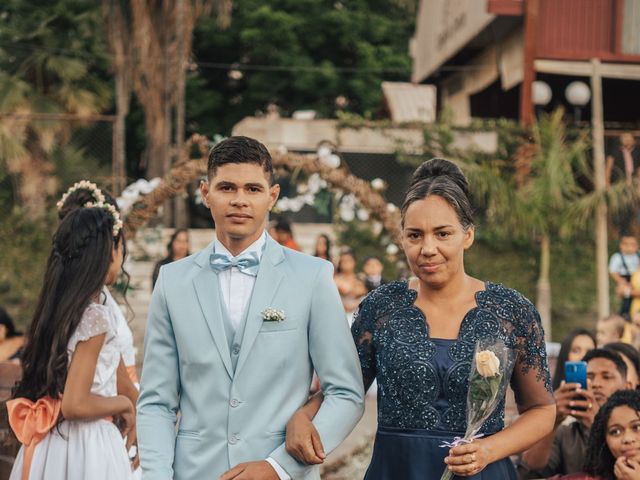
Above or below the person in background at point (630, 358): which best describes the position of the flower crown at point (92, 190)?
above

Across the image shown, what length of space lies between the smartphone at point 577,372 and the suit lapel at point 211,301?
1.91m

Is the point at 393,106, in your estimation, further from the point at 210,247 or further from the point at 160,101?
the point at 210,247

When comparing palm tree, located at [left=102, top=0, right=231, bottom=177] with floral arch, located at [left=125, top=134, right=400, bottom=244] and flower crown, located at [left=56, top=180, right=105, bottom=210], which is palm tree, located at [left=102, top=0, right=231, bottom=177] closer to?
floral arch, located at [left=125, top=134, right=400, bottom=244]

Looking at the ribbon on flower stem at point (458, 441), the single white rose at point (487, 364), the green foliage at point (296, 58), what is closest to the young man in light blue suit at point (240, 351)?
the ribbon on flower stem at point (458, 441)

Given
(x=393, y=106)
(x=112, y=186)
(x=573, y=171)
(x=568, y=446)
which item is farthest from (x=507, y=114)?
(x=568, y=446)

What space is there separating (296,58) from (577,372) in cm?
2379

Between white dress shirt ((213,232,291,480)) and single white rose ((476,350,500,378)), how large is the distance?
790 mm

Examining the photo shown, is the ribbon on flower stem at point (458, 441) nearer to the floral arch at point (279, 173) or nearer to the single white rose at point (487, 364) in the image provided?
the single white rose at point (487, 364)

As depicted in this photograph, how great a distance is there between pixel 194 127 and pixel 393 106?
7104 millimetres

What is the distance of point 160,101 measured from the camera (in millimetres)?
21641

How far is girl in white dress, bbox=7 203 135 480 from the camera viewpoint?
416cm

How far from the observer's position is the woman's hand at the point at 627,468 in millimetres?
4520

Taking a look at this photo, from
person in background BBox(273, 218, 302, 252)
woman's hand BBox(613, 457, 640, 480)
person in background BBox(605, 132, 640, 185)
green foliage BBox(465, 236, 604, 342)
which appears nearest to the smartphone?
woman's hand BBox(613, 457, 640, 480)

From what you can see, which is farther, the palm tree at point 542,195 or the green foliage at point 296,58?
the green foliage at point 296,58
